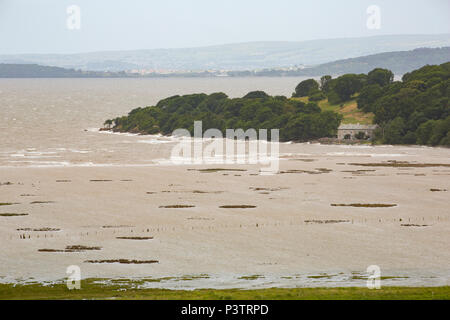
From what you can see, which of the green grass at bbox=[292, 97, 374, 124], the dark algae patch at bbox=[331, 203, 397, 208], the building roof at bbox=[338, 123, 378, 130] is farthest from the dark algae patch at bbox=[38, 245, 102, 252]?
→ the green grass at bbox=[292, 97, 374, 124]

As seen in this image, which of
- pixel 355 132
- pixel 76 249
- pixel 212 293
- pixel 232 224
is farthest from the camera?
pixel 355 132

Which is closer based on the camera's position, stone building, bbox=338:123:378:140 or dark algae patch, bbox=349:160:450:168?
dark algae patch, bbox=349:160:450:168

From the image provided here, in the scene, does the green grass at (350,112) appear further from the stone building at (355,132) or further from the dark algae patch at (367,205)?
the dark algae patch at (367,205)

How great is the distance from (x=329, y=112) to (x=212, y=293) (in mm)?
119831

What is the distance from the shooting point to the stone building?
468ft

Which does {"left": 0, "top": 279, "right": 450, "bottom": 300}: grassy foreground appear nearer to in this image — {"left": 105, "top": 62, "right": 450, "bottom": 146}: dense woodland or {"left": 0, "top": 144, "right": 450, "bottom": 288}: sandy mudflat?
{"left": 0, "top": 144, "right": 450, "bottom": 288}: sandy mudflat

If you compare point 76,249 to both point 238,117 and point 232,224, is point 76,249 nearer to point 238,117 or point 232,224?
point 232,224

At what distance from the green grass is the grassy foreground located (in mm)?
119176

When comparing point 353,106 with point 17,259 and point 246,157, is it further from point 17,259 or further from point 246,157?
point 17,259

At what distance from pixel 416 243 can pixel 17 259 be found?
24.2 m

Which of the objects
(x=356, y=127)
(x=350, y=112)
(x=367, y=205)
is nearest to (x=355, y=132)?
(x=356, y=127)

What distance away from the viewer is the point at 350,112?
166 meters

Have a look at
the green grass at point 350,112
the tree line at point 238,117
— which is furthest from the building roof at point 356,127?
the green grass at point 350,112
